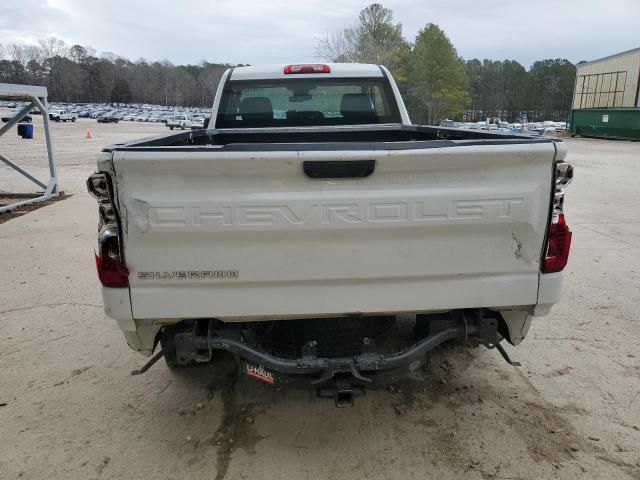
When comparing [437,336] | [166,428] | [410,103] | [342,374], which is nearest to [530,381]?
[437,336]

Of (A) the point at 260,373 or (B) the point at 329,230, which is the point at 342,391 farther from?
(B) the point at 329,230

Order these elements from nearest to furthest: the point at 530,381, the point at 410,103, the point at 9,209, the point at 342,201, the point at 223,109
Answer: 1. the point at 342,201
2. the point at 530,381
3. the point at 223,109
4. the point at 9,209
5. the point at 410,103

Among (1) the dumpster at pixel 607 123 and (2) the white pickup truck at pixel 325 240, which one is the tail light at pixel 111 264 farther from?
(1) the dumpster at pixel 607 123

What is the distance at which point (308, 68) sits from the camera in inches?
206

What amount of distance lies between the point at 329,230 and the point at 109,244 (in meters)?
1.05

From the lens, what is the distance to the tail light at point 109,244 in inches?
92.1

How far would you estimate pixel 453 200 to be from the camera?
2.39 meters

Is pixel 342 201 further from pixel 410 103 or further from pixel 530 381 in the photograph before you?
pixel 410 103

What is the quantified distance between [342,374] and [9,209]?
968 cm

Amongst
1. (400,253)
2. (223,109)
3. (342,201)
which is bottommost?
(400,253)

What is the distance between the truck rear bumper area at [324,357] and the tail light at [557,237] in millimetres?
422

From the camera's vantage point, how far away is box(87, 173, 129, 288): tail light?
2.34 m

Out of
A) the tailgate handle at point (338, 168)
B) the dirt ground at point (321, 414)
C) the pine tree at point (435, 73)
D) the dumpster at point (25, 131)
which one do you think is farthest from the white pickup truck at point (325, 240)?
the pine tree at point (435, 73)

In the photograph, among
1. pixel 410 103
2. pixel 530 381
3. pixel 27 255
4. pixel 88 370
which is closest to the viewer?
pixel 530 381
